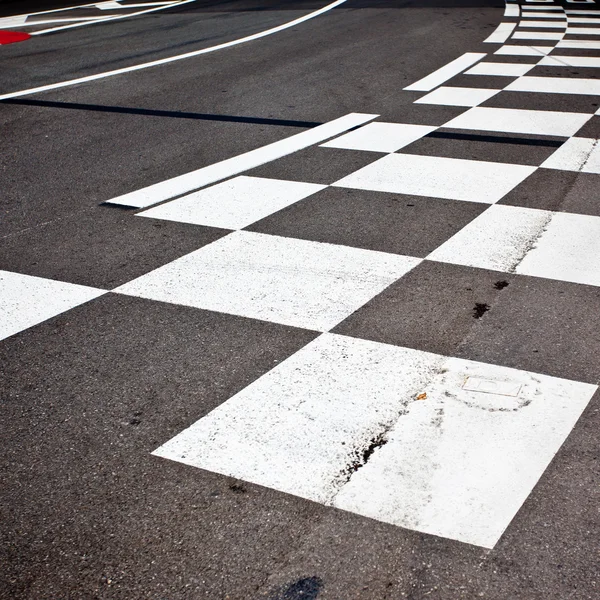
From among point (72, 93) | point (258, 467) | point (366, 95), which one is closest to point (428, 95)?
point (366, 95)

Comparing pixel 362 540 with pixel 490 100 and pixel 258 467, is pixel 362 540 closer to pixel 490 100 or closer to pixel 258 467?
pixel 258 467

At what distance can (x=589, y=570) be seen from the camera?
223cm

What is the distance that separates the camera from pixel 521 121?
22.9 feet

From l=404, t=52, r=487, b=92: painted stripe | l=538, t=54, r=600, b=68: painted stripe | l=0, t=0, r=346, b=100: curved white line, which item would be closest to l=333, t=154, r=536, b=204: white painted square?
l=404, t=52, r=487, b=92: painted stripe

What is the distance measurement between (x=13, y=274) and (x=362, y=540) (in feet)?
8.61

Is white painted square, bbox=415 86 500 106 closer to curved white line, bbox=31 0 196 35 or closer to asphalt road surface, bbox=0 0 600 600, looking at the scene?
asphalt road surface, bbox=0 0 600 600

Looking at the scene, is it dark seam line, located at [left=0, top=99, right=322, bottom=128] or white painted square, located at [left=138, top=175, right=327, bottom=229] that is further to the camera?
dark seam line, located at [left=0, top=99, right=322, bottom=128]

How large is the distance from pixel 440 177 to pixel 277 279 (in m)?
1.99

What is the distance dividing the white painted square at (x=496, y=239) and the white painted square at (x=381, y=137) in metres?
1.56

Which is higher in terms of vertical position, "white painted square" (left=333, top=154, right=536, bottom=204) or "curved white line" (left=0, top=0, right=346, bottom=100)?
"curved white line" (left=0, top=0, right=346, bottom=100)

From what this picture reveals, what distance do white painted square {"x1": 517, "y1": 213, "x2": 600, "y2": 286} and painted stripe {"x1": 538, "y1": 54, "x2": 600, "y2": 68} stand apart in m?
5.22

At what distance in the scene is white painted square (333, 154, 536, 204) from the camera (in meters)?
5.32

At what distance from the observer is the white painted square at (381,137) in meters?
6.36

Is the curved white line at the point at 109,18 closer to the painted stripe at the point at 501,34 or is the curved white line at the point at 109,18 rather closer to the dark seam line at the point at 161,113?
the dark seam line at the point at 161,113
